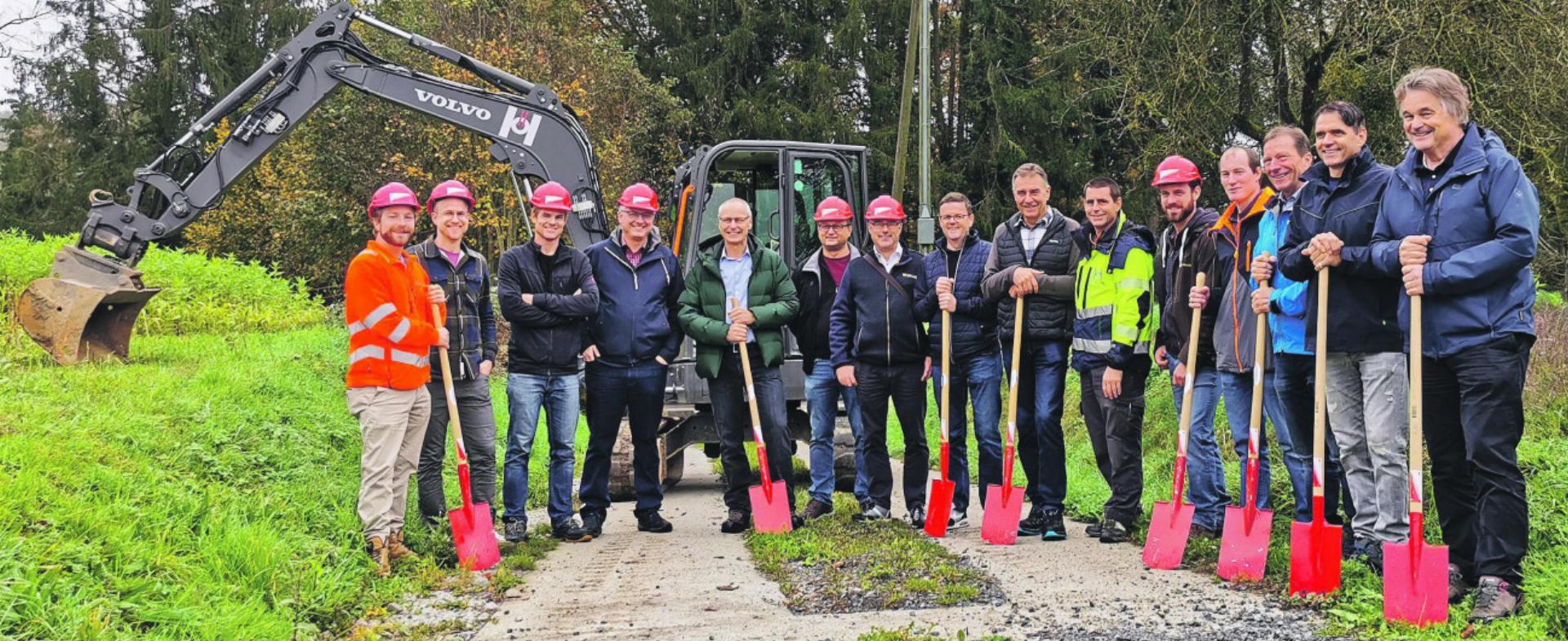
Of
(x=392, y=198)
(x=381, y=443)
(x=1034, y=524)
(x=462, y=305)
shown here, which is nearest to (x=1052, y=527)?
(x=1034, y=524)

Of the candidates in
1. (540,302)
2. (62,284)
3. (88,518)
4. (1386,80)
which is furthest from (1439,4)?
(62,284)

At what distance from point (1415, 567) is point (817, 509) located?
3516 millimetres

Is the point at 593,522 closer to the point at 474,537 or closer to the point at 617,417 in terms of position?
the point at 617,417

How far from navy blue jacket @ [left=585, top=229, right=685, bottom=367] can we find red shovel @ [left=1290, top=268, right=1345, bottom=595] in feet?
11.5

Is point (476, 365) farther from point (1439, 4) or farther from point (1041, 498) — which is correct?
point (1439, 4)

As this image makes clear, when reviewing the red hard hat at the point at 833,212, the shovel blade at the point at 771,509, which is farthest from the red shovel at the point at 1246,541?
the red hard hat at the point at 833,212

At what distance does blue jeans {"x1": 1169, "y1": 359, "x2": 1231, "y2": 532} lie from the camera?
626 cm

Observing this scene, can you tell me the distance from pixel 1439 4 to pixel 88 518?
10578mm

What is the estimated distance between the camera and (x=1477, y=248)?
4.31 m

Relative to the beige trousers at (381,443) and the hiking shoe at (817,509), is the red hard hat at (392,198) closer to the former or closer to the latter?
the beige trousers at (381,443)

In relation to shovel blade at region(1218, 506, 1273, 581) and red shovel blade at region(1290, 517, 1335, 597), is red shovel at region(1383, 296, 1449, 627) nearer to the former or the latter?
red shovel blade at region(1290, 517, 1335, 597)

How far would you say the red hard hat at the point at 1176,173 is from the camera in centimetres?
620

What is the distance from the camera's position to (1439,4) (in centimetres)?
1035

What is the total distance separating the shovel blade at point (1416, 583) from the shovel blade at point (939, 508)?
247 centimetres
